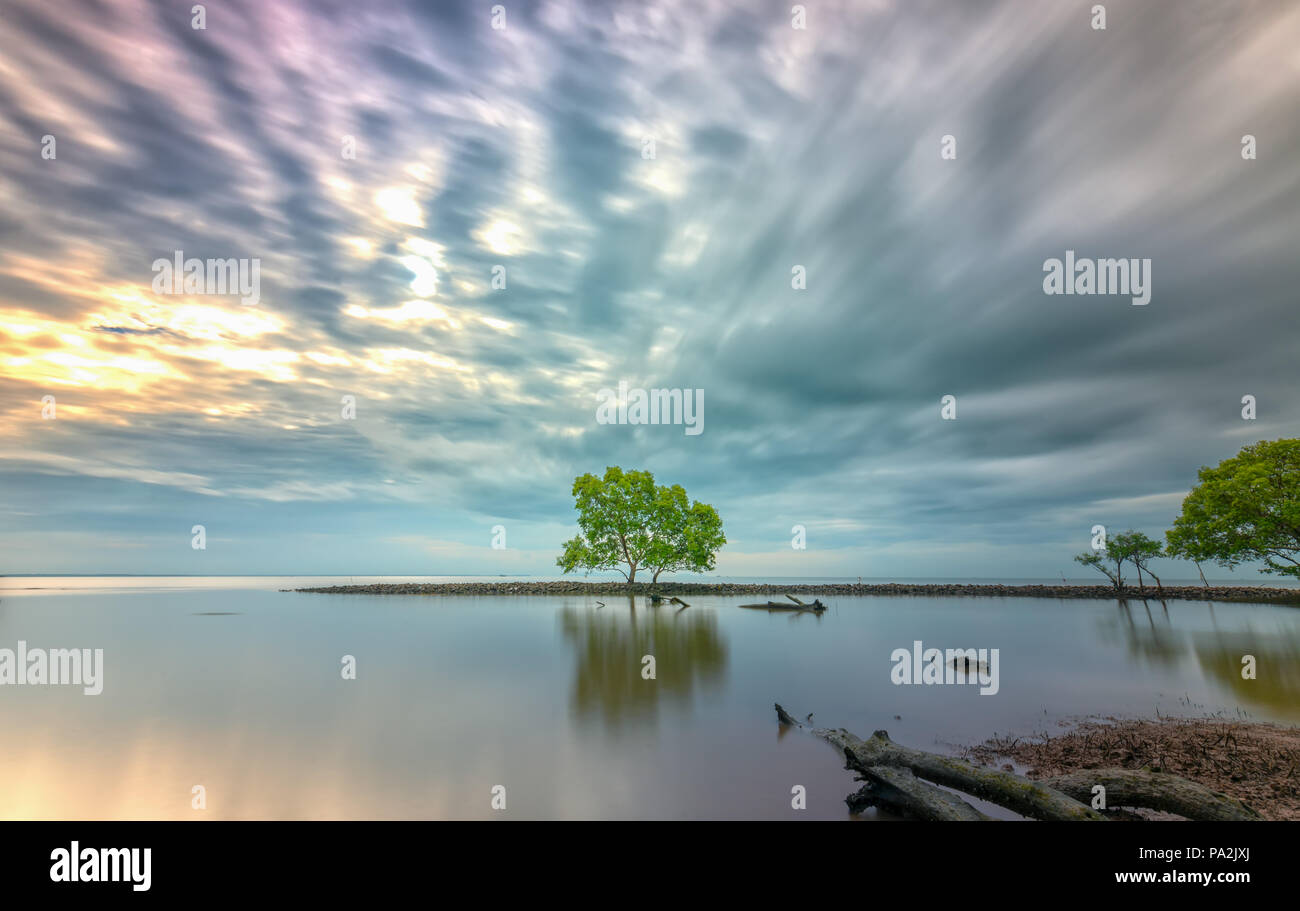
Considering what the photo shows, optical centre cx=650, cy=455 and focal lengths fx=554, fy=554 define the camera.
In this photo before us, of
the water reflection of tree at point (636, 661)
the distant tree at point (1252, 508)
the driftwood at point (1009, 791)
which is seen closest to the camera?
the driftwood at point (1009, 791)

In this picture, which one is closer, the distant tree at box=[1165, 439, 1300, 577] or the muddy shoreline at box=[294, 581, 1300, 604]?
the distant tree at box=[1165, 439, 1300, 577]

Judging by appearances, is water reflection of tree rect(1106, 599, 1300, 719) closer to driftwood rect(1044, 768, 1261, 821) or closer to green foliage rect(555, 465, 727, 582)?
driftwood rect(1044, 768, 1261, 821)

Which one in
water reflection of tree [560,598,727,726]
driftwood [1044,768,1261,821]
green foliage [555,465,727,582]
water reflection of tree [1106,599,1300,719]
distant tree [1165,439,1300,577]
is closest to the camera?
driftwood [1044,768,1261,821]

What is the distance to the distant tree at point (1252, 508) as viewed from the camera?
138ft

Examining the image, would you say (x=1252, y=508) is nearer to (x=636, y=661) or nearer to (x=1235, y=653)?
(x=1235, y=653)

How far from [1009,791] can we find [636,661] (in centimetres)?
1708

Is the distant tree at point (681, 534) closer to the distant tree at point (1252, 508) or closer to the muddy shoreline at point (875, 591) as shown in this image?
the muddy shoreline at point (875, 591)

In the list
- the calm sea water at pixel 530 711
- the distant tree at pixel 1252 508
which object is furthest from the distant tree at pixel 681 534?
the distant tree at pixel 1252 508

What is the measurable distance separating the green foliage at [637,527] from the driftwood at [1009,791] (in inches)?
2303

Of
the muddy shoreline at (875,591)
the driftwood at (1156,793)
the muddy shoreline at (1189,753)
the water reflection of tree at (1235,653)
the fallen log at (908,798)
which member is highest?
the driftwood at (1156,793)

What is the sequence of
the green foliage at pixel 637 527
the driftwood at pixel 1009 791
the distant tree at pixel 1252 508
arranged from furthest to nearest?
the green foliage at pixel 637 527, the distant tree at pixel 1252 508, the driftwood at pixel 1009 791

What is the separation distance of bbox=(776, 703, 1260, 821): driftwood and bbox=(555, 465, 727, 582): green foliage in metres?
58.5

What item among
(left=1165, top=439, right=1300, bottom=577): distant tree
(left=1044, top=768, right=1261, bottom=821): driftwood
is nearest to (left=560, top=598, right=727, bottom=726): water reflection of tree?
(left=1044, top=768, right=1261, bottom=821): driftwood

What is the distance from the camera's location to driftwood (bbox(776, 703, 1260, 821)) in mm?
7285
